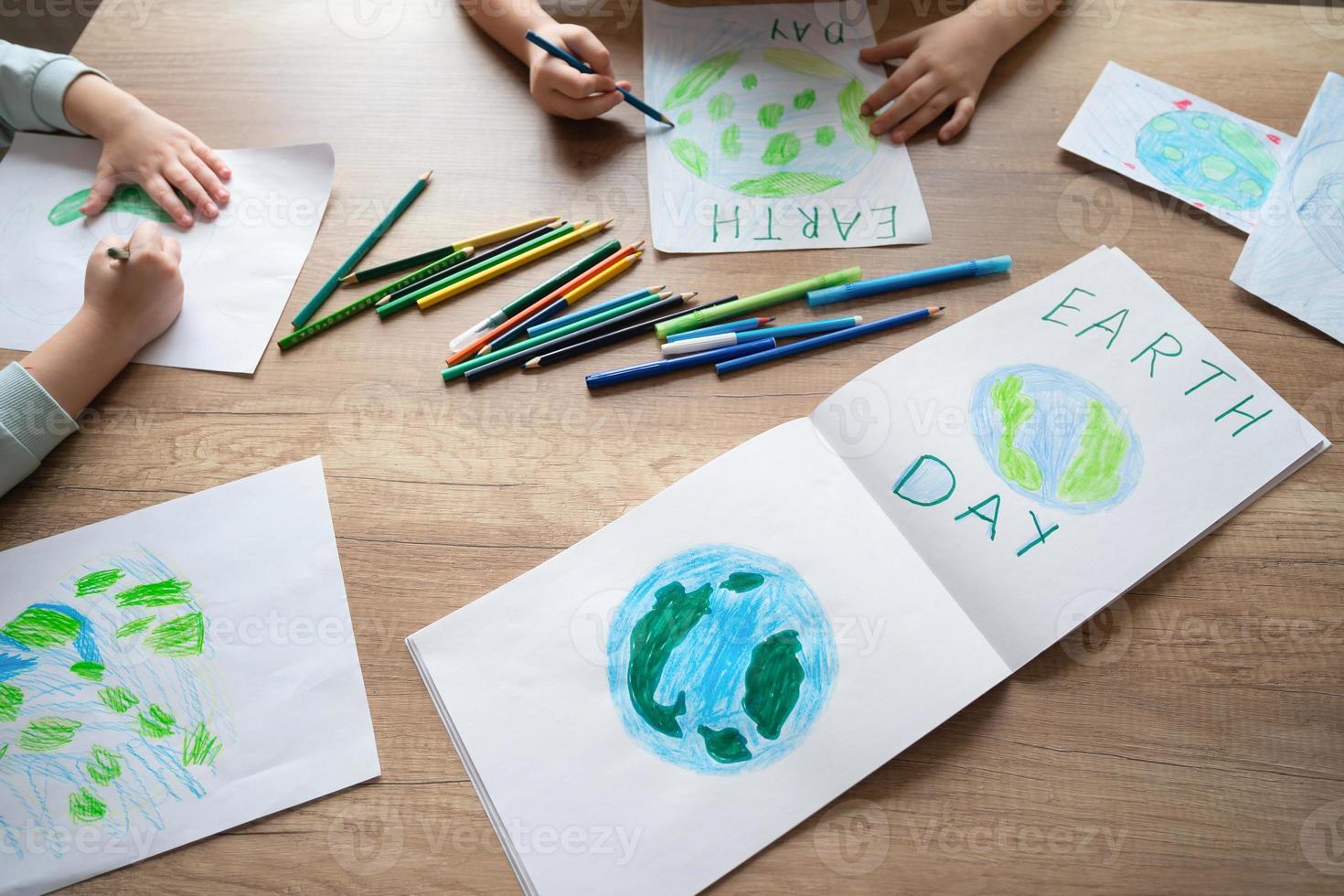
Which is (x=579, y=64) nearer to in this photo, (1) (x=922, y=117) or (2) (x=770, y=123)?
(2) (x=770, y=123)

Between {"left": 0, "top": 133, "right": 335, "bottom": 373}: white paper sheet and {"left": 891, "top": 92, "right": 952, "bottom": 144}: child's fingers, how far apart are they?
0.59 m

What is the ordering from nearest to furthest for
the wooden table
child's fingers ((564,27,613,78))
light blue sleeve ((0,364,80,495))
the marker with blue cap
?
the wooden table < light blue sleeve ((0,364,80,495)) < the marker with blue cap < child's fingers ((564,27,613,78))

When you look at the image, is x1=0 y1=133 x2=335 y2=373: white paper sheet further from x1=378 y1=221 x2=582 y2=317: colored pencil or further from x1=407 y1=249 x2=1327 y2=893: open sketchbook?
x1=407 y1=249 x2=1327 y2=893: open sketchbook

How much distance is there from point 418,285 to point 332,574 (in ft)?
0.92

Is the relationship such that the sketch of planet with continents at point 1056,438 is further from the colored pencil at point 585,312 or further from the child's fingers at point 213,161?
the child's fingers at point 213,161

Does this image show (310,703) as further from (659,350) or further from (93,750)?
(659,350)

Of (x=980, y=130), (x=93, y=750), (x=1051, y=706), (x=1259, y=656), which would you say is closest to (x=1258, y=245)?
(x=980, y=130)

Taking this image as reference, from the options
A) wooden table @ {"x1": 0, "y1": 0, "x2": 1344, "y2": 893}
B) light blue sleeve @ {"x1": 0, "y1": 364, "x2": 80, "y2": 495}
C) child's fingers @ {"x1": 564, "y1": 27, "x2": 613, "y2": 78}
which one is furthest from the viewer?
child's fingers @ {"x1": 564, "y1": 27, "x2": 613, "y2": 78}

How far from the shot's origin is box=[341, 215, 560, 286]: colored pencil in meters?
0.76

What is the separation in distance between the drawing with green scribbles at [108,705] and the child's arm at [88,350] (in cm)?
13

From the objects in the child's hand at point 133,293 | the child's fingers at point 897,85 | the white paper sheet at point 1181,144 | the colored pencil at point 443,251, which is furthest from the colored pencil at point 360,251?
the white paper sheet at point 1181,144

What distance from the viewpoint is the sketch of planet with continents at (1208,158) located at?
829 mm

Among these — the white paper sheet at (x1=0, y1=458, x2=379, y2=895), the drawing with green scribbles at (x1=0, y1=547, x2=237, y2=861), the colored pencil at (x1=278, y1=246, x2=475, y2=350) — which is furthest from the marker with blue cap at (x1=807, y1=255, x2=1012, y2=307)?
the drawing with green scribbles at (x1=0, y1=547, x2=237, y2=861)

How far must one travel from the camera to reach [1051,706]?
59 centimetres
